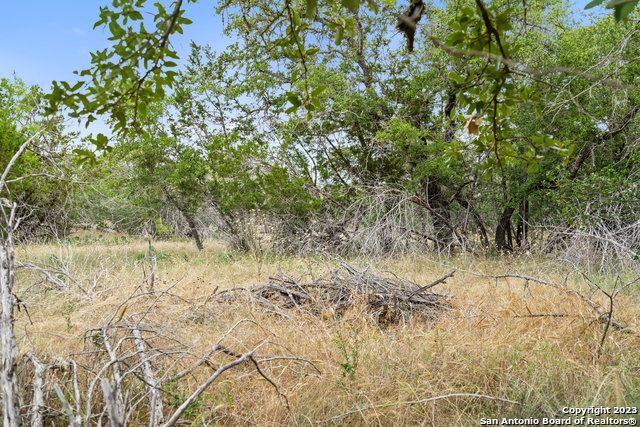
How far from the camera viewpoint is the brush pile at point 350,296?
3986mm

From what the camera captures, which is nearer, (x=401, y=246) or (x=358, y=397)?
(x=358, y=397)

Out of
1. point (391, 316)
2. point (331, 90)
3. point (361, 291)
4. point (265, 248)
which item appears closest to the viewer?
point (391, 316)

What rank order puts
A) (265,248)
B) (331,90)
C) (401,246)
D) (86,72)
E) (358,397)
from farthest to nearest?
(265,248) < (331,90) < (401,246) < (358,397) < (86,72)

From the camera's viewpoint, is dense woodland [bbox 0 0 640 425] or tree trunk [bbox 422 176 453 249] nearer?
dense woodland [bbox 0 0 640 425]

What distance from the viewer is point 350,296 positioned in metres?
4.15

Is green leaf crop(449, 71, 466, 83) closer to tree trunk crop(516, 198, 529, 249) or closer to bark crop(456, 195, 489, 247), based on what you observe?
tree trunk crop(516, 198, 529, 249)

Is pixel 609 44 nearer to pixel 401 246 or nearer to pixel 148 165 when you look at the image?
pixel 401 246

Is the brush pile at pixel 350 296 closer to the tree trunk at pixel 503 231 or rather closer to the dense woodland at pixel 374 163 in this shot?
the dense woodland at pixel 374 163

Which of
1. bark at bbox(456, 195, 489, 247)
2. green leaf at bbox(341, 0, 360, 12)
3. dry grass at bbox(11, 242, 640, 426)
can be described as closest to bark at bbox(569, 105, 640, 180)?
bark at bbox(456, 195, 489, 247)

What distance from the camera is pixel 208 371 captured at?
105 inches

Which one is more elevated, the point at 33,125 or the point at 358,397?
the point at 33,125

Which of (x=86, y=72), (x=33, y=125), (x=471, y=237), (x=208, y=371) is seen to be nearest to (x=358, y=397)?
(x=208, y=371)

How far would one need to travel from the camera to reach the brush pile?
3986 millimetres

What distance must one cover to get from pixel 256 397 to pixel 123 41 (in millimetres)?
2026
